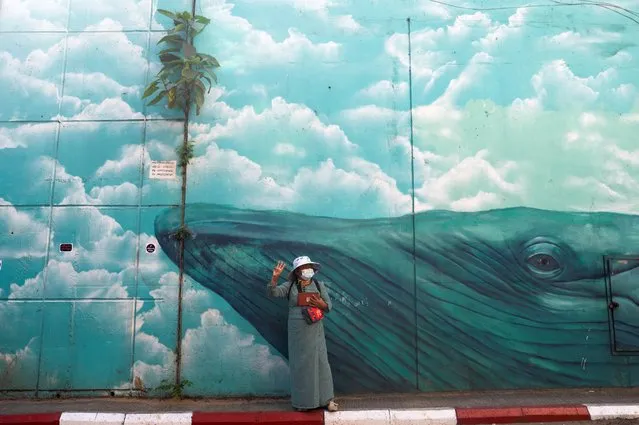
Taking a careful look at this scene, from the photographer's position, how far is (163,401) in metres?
6.33

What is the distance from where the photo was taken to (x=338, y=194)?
22.2 ft

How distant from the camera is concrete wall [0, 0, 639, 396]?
657cm

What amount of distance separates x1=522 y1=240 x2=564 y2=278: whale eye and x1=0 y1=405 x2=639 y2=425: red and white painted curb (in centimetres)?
160

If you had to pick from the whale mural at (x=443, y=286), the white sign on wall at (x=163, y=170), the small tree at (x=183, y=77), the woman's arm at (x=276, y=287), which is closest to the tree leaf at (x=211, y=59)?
the small tree at (x=183, y=77)

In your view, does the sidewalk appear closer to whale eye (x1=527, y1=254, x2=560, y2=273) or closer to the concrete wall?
the concrete wall

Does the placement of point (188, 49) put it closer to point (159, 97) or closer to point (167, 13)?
point (167, 13)

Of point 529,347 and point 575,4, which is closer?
point 529,347

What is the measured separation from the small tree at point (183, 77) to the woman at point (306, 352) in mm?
1582

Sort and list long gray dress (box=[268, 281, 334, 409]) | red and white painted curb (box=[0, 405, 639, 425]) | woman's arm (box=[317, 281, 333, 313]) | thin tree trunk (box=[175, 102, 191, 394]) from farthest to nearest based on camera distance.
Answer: thin tree trunk (box=[175, 102, 191, 394]) → woman's arm (box=[317, 281, 333, 313]) → long gray dress (box=[268, 281, 334, 409]) → red and white painted curb (box=[0, 405, 639, 425])

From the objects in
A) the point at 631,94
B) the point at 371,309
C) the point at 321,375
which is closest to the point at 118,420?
the point at 321,375

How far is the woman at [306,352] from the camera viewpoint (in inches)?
223

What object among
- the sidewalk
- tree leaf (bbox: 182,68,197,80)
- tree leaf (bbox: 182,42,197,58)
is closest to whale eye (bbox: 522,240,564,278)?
the sidewalk

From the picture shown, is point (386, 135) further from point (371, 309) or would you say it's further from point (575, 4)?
point (575, 4)

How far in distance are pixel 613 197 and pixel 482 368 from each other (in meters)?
2.53
